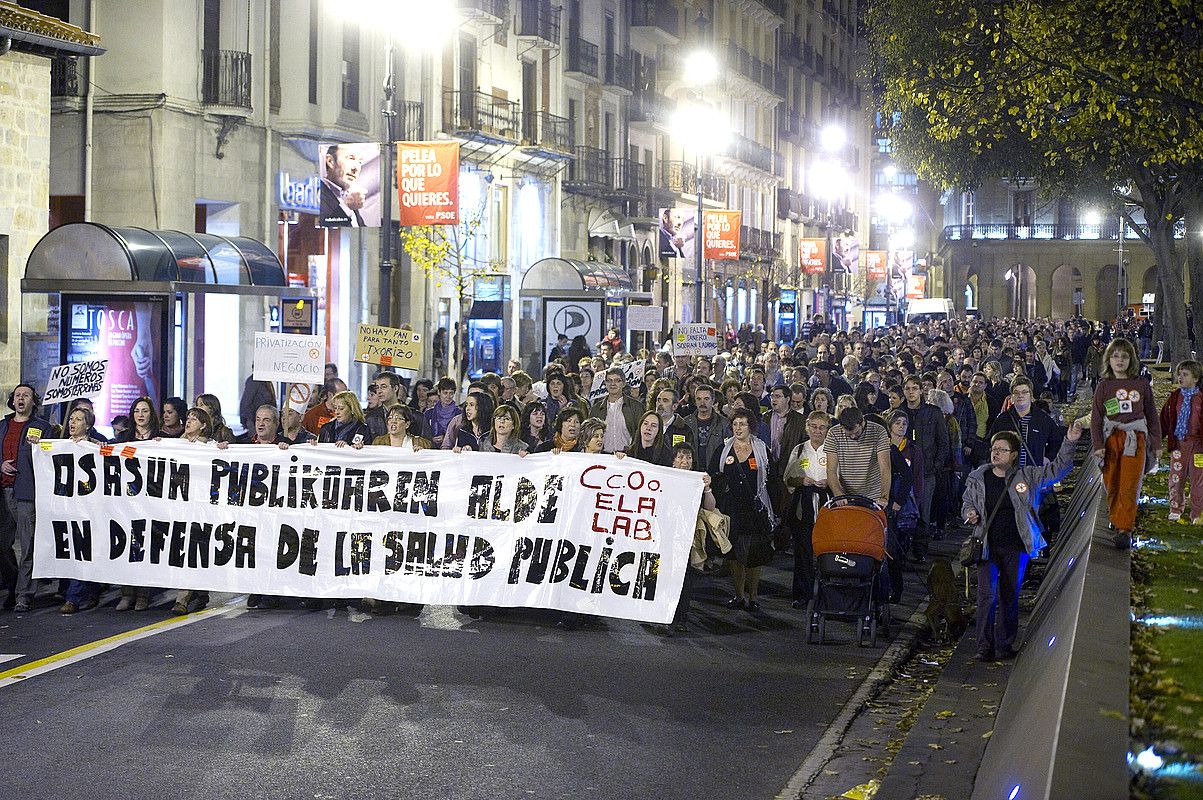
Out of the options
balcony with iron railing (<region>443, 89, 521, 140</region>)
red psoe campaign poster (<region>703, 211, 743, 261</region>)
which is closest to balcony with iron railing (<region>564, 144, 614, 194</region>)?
red psoe campaign poster (<region>703, 211, 743, 261</region>)

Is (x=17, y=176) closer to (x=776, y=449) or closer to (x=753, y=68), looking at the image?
(x=776, y=449)

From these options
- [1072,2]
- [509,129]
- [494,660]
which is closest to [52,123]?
[509,129]

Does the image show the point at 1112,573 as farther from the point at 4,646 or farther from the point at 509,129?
the point at 509,129

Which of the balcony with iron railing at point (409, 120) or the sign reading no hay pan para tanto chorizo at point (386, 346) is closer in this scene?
the sign reading no hay pan para tanto chorizo at point (386, 346)

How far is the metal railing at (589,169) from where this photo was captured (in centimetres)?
4734

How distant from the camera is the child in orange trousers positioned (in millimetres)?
12711

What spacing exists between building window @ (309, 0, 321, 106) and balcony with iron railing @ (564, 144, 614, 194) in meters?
16.0

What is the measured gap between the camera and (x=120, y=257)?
20109mm

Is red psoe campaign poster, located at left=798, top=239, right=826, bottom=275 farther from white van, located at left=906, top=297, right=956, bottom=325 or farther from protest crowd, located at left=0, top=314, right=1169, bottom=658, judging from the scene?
protest crowd, located at left=0, top=314, right=1169, bottom=658

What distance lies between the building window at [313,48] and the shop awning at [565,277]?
707 centimetres

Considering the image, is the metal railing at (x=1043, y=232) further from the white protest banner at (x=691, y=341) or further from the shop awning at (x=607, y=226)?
the white protest banner at (x=691, y=341)

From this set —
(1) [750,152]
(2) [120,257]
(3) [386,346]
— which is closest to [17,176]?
(2) [120,257]

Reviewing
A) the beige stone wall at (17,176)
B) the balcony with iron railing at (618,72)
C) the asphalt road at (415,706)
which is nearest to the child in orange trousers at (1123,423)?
the asphalt road at (415,706)

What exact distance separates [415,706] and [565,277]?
2689cm
